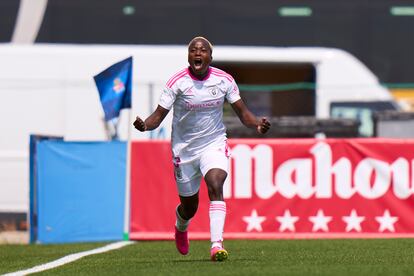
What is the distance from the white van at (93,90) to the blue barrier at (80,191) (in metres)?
3.66

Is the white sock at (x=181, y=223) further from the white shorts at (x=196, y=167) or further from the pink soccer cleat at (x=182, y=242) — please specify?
the white shorts at (x=196, y=167)

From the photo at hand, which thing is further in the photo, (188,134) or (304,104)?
(304,104)

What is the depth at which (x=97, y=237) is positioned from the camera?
17781 millimetres

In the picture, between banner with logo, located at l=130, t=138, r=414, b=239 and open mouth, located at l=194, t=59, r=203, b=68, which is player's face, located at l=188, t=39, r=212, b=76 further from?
banner with logo, located at l=130, t=138, r=414, b=239

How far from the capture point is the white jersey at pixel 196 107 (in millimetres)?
11875

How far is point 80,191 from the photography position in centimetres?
1802

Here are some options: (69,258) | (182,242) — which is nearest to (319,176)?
(182,242)

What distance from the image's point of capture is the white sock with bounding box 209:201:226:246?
11.4 metres

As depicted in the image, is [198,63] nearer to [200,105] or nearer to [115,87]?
[200,105]

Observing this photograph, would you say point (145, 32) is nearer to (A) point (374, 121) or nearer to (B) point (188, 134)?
(A) point (374, 121)

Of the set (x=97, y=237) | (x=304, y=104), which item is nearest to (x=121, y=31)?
(x=304, y=104)

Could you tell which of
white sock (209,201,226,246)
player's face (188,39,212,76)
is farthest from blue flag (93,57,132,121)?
white sock (209,201,226,246)

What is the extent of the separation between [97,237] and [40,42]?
642 cm

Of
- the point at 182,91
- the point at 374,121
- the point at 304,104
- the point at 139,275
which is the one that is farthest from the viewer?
the point at 304,104
